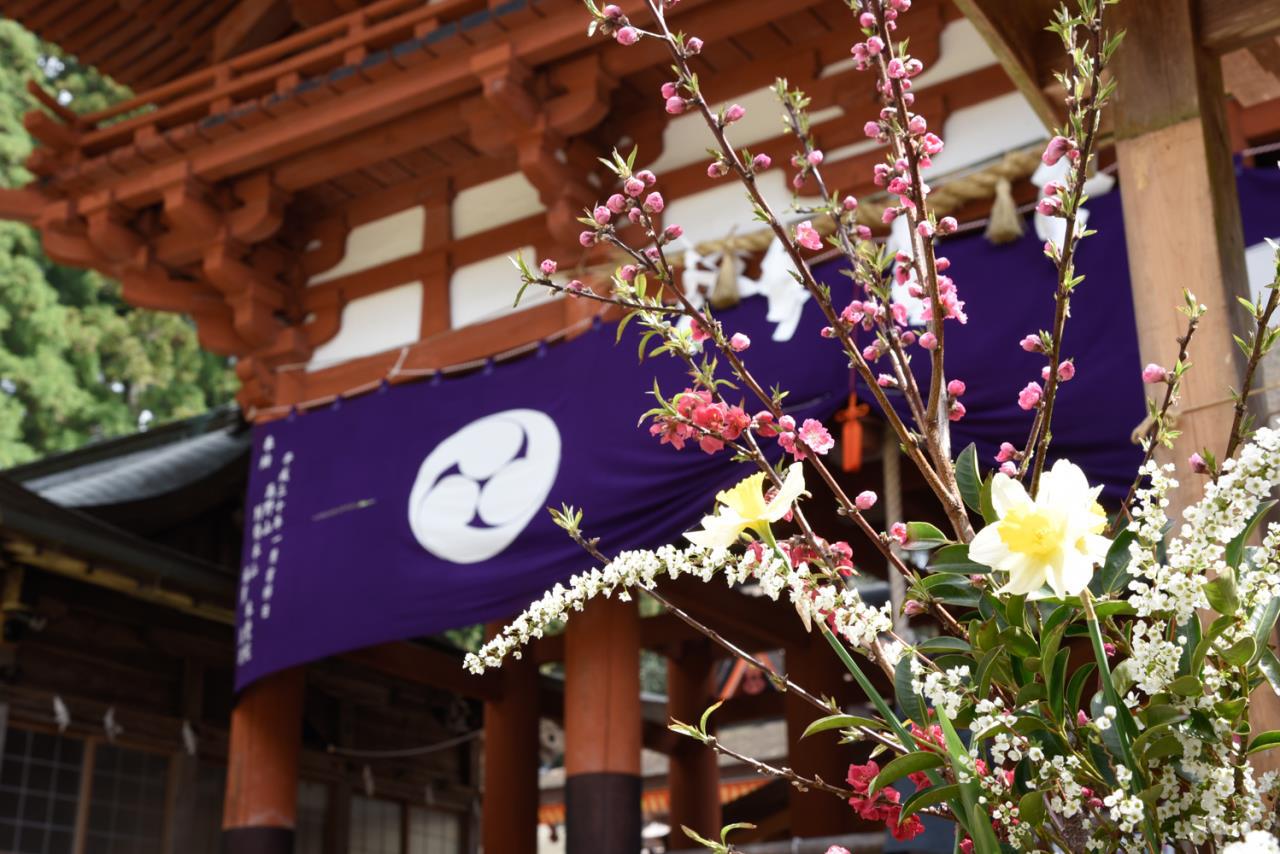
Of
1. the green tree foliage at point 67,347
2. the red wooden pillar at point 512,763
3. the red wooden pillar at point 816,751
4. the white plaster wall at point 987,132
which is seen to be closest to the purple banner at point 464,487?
the white plaster wall at point 987,132

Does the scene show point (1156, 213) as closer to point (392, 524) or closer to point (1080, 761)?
point (1080, 761)

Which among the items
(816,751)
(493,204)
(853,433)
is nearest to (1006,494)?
→ (853,433)

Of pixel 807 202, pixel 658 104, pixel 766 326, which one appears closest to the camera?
pixel 766 326

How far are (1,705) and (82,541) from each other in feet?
3.36

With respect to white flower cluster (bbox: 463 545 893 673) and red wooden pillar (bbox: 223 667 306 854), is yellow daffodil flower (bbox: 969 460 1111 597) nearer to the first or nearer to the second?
white flower cluster (bbox: 463 545 893 673)

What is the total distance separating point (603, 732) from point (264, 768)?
1843mm

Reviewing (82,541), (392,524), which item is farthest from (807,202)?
(82,541)

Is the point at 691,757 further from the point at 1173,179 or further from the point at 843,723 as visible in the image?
the point at 843,723

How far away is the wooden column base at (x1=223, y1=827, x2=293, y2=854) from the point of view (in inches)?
233

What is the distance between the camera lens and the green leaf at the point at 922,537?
152 cm

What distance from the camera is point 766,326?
193 inches

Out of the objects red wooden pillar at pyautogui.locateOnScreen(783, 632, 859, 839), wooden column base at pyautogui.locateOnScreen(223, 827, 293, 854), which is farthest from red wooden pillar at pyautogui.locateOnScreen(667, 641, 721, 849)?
wooden column base at pyautogui.locateOnScreen(223, 827, 293, 854)

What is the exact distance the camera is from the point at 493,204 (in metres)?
6.23

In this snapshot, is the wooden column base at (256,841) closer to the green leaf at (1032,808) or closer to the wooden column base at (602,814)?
the wooden column base at (602,814)
